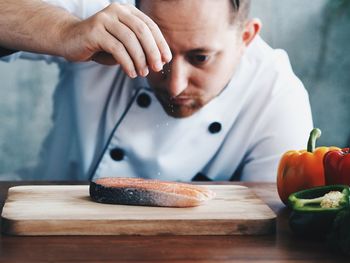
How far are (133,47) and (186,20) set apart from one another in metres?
0.45

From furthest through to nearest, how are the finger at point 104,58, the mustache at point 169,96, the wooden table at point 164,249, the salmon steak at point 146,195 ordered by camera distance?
the mustache at point 169,96
the finger at point 104,58
the salmon steak at point 146,195
the wooden table at point 164,249

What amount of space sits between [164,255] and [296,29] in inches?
105

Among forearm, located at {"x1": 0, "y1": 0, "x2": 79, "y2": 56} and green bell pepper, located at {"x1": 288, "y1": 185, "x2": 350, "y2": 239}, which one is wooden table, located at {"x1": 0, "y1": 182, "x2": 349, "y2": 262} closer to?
green bell pepper, located at {"x1": 288, "y1": 185, "x2": 350, "y2": 239}

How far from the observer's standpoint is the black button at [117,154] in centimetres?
204

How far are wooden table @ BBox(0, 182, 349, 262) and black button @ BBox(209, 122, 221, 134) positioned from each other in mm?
938

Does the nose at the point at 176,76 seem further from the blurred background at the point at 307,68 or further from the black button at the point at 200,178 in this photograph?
the blurred background at the point at 307,68

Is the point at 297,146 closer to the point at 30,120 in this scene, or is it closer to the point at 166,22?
the point at 166,22

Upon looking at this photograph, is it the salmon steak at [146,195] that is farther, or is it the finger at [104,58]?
the finger at [104,58]

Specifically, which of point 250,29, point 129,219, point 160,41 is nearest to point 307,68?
point 250,29

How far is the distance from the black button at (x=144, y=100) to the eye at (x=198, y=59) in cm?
24

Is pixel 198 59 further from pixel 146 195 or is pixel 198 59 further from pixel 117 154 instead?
pixel 146 195

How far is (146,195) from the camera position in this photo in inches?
48.1

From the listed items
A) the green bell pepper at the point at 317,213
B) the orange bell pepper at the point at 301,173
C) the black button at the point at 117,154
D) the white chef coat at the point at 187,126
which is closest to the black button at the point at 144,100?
the white chef coat at the point at 187,126

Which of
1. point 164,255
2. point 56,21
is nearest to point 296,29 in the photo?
point 56,21
